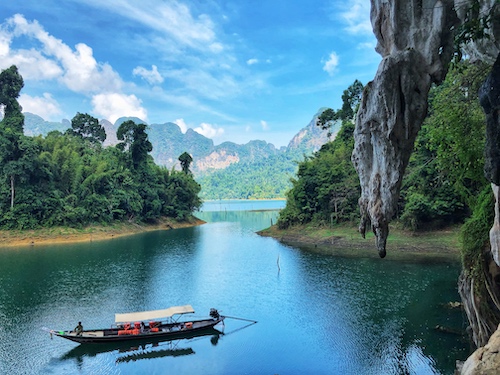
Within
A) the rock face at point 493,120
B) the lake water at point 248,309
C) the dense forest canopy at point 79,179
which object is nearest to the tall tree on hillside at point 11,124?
the dense forest canopy at point 79,179

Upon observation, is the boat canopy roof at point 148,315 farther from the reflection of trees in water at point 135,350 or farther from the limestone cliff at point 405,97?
the limestone cliff at point 405,97

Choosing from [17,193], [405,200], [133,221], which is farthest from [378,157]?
[133,221]

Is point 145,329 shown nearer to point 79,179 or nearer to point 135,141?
point 79,179

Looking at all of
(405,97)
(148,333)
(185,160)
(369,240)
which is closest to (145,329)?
(148,333)

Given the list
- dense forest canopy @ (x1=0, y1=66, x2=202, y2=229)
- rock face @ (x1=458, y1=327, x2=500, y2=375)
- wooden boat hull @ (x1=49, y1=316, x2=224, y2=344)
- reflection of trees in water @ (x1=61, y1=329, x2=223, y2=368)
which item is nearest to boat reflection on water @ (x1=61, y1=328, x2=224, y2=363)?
reflection of trees in water @ (x1=61, y1=329, x2=223, y2=368)

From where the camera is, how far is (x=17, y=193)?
52.2 m

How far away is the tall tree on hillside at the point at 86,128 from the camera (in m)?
77.2

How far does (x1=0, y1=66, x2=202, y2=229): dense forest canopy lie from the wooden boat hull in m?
40.3

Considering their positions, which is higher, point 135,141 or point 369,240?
point 135,141

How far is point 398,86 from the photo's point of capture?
10.8m

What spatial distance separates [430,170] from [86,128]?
67622 mm

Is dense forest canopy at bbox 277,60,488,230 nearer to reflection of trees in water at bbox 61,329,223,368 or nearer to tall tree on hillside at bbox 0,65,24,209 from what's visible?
reflection of trees in water at bbox 61,329,223,368

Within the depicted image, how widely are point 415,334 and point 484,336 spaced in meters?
7.71

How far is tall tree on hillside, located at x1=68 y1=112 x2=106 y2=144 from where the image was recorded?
77250 mm
